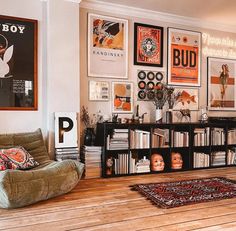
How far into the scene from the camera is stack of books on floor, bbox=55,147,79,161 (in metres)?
3.61

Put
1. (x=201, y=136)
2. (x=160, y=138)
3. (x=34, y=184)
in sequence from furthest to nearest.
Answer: (x=201, y=136) < (x=160, y=138) < (x=34, y=184)

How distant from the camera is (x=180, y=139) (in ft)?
14.4

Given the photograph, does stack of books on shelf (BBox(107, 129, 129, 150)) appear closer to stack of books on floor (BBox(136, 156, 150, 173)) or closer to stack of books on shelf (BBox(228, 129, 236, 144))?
stack of books on floor (BBox(136, 156, 150, 173))

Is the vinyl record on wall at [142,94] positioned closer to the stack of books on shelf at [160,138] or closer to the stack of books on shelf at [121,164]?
the stack of books on shelf at [160,138]

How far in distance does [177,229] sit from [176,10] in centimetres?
358

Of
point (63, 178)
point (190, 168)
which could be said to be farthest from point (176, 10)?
point (63, 178)

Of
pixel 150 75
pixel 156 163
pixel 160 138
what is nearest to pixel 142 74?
pixel 150 75

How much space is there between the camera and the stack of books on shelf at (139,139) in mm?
4062

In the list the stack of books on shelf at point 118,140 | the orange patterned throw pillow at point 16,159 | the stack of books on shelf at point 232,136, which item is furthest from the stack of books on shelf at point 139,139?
the stack of books on shelf at point 232,136

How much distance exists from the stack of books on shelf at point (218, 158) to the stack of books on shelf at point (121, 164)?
1.66 metres

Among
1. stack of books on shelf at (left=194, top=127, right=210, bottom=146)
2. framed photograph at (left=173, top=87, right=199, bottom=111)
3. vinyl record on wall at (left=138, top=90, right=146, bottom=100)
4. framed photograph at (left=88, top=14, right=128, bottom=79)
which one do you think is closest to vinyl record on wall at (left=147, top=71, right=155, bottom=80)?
vinyl record on wall at (left=138, top=90, right=146, bottom=100)

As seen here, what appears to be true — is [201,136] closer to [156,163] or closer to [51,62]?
[156,163]

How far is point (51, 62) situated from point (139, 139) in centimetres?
174

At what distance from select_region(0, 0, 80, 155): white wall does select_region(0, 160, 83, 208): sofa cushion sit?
2.87ft
